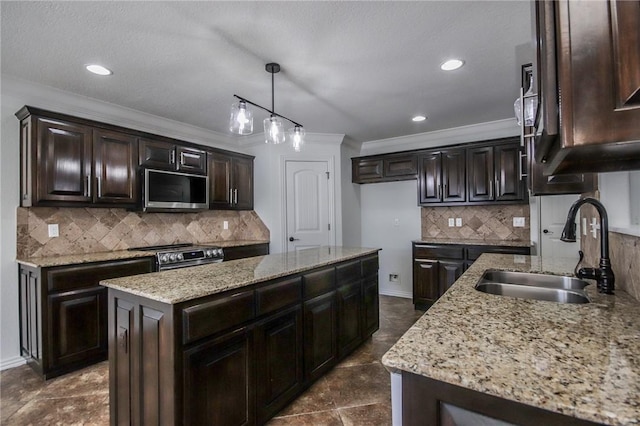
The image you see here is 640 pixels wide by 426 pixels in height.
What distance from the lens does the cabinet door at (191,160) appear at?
370cm

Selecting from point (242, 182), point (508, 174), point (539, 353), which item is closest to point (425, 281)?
point (508, 174)

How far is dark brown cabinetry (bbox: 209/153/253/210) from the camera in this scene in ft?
13.5

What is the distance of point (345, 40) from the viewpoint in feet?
6.99

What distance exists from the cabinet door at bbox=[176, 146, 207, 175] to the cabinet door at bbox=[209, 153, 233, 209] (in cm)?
12

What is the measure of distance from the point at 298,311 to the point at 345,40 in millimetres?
1828

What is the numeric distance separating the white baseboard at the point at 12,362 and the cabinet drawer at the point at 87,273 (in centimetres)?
86

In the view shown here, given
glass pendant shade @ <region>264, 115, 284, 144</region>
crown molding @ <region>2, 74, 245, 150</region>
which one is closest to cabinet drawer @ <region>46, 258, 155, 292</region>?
crown molding @ <region>2, 74, 245, 150</region>

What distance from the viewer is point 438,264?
3994 mm

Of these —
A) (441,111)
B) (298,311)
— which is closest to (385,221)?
(441,111)

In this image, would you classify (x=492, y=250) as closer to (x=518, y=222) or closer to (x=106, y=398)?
(x=518, y=222)

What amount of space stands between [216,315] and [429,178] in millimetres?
3549

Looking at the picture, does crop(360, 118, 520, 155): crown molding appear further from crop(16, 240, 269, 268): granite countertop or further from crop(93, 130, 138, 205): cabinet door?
crop(16, 240, 269, 268): granite countertop

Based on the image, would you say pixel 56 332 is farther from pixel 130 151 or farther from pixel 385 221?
pixel 385 221

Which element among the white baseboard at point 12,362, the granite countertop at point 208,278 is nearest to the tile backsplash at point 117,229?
the white baseboard at point 12,362
